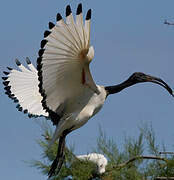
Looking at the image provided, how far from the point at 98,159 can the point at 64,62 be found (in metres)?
0.72

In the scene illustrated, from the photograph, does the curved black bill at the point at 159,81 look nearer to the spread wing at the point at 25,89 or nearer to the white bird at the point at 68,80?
the white bird at the point at 68,80

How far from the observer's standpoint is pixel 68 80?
3965 mm

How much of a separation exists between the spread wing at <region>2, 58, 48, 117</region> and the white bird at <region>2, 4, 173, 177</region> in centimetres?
1

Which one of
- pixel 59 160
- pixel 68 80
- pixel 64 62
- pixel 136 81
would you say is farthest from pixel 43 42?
pixel 136 81

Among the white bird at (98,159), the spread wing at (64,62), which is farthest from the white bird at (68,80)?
the white bird at (98,159)

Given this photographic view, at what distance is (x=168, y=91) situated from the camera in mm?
4230

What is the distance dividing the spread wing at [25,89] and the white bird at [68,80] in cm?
1

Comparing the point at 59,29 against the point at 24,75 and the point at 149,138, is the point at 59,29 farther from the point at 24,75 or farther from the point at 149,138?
the point at 24,75

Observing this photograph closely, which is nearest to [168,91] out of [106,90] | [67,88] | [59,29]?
[106,90]

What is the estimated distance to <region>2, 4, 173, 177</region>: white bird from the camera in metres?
3.62

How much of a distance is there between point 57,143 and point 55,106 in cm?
29

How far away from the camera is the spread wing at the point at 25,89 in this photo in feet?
15.1

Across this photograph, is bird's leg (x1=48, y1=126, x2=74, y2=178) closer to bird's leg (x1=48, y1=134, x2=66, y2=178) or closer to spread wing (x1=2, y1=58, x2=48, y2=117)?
bird's leg (x1=48, y1=134, x2=66, y2=178)

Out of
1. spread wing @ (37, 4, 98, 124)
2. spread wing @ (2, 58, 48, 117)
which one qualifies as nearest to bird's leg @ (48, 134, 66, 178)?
spread wing @ (37, 4, 98, 124)
